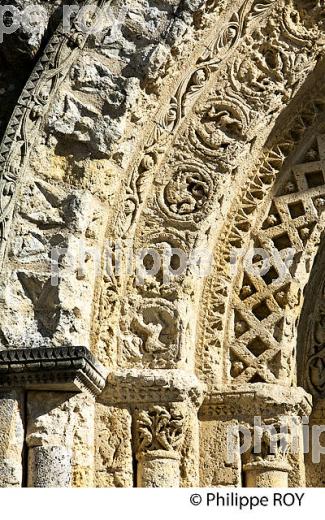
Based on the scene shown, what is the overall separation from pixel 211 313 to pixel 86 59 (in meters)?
1.78

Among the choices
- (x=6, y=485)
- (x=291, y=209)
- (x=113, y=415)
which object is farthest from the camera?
(x=291, y=209)

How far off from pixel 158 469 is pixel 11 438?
3.11ft

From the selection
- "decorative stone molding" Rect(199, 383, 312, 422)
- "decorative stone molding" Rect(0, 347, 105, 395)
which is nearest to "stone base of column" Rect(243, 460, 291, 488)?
"decorative stone molding" Rect(199, 383, 312, 422)

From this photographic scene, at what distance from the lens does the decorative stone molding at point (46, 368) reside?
853cm

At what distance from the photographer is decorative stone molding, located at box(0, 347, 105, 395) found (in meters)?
8.53

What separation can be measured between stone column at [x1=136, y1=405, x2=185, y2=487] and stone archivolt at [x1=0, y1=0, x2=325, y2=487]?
1 centimetres

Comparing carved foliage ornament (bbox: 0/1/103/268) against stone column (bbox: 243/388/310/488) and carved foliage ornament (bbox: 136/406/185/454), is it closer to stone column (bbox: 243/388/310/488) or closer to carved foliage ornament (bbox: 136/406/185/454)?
carved foliage ornament (bbox: 136/406/185/454)

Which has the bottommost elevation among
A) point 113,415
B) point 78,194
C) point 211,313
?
point 113,415

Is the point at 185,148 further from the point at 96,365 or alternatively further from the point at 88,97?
the point at 96,365

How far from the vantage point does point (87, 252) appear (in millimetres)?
9055

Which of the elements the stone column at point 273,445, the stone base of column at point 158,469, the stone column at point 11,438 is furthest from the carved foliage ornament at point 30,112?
the stone column at point 273,445

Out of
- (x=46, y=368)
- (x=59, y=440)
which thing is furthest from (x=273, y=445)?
(x=46, y=368)
